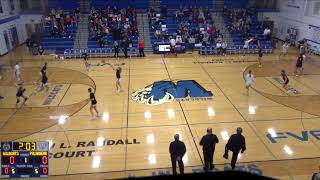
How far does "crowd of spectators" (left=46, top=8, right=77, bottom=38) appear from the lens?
2994 cm

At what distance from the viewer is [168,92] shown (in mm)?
18031

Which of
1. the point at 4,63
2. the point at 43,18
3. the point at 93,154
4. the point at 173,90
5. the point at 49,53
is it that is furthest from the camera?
the point at 43,18

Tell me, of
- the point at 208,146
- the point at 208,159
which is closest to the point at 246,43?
the point at 208,159

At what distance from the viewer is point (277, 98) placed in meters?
16.9

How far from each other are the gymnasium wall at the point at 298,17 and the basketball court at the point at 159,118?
5.90m

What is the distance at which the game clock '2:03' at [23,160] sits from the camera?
24.2 feet

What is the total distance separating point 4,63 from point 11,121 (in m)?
12.1

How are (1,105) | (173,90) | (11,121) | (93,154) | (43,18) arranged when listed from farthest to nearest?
(43,18) < (173,90) < (1,105) < (11,121) < (93,154)

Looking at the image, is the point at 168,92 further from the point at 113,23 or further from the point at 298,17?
the point at 298,17

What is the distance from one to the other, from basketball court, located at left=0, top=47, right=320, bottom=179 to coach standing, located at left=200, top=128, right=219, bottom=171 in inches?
20.6

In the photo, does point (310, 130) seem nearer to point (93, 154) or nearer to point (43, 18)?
point (93, 154)

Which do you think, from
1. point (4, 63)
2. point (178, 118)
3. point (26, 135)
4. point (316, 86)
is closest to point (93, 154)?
point (26, 135)

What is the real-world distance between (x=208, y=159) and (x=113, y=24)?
2400 cm

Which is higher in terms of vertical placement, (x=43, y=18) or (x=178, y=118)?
(x=43, y=18)
